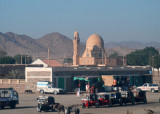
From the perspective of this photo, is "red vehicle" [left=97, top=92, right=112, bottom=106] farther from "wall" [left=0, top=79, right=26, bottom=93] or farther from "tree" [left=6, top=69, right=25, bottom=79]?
"tree" [left=6, top=69, right=25, bottom=79]

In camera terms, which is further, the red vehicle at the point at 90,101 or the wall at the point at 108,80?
the wall at the point at 108,80

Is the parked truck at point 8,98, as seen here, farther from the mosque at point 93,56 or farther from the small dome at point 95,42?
the small dome at point 95,42

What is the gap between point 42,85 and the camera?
43094 mm

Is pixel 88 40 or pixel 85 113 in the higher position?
pixel 88 40

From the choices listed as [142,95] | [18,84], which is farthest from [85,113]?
[18,84]

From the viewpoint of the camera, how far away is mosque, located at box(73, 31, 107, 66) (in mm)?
76188

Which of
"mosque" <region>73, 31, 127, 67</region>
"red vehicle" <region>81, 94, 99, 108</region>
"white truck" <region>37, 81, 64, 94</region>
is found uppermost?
"mosque" <region>73, 31, 127, 67</region>

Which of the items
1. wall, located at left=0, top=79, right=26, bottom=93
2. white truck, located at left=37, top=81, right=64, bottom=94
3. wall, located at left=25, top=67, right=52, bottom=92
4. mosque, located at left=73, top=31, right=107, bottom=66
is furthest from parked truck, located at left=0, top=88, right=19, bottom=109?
mosque, located at left=73, top=31, right=107, bottom=66

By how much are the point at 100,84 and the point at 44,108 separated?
2241 cm

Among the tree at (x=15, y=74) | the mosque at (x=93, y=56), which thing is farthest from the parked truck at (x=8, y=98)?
the mosque at (x=93, y=56)

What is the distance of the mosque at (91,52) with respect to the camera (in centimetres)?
7619

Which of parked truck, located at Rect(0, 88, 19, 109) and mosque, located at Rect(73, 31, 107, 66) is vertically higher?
mosque, located at Rect(73, 31, 107, 66)

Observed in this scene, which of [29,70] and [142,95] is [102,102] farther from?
[29,70]

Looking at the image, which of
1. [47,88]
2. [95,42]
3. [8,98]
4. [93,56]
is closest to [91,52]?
[93,56]
